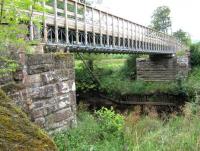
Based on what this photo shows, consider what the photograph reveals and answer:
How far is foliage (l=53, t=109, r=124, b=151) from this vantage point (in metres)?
8.12

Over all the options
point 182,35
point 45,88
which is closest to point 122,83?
point 45,88

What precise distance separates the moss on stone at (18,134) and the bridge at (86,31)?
485 centimetres

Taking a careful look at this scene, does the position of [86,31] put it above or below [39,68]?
above

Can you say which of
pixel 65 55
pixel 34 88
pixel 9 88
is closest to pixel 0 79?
pixel 9 88

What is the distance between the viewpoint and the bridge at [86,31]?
14.2 m

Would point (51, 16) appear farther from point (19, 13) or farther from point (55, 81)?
point (19, 13)

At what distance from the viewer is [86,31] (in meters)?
17.9

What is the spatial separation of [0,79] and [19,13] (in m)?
1.42

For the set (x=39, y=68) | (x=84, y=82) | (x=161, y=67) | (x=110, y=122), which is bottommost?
(x=84, y=82)

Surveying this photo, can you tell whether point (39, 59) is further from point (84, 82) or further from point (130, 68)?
point (130, 68)

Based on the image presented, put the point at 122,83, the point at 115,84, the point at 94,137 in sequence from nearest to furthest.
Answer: the point at 94,137 < the point at 115,84 < the point at 122,83

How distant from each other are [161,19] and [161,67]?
1087 inches

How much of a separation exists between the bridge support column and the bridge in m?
4.08

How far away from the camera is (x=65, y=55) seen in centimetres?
1058
